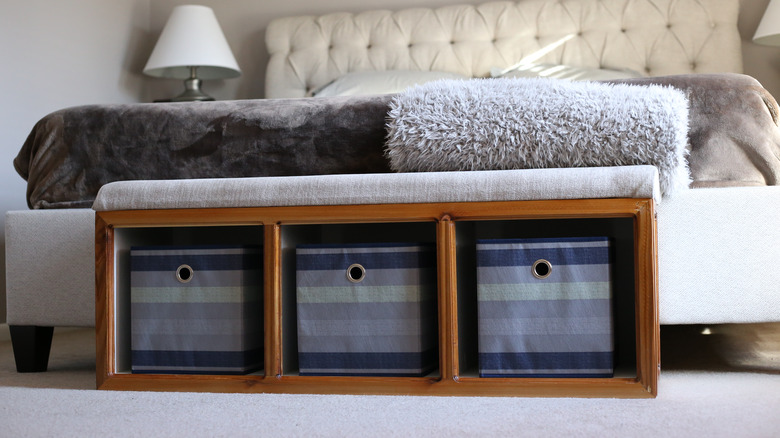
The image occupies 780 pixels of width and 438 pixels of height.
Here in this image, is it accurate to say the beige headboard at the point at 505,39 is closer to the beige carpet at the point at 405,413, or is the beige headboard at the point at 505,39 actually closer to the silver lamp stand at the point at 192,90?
the silver lamp stand at the point at 192,90

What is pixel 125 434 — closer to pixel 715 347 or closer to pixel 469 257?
pixel 469 257

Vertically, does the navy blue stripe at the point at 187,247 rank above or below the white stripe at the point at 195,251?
above

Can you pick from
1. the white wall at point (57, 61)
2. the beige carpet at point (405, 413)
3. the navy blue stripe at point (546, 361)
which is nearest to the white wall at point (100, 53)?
the white wall at point (57, 61)

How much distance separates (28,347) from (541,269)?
3.89 feet

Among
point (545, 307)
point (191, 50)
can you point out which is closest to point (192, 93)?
→ point (191, 50)

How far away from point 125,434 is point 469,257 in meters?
0.66

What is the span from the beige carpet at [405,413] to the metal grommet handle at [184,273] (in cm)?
21

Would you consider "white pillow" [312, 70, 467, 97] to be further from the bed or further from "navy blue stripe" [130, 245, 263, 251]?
"navy blue stripe" [130, 245, 263, 251]

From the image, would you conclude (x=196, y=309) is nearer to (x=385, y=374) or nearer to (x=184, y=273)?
(x=184, y=273)

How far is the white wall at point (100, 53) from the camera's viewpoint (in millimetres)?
2727

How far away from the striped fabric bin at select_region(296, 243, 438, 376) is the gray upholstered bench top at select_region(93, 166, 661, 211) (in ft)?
0.31

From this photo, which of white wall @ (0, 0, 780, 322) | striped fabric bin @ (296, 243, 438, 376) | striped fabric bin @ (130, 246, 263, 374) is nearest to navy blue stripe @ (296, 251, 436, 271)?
striped fabric bin @ (296, 243, 438, 376)

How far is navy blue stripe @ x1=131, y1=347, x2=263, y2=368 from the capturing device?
1.40m

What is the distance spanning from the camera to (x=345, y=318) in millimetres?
1351
